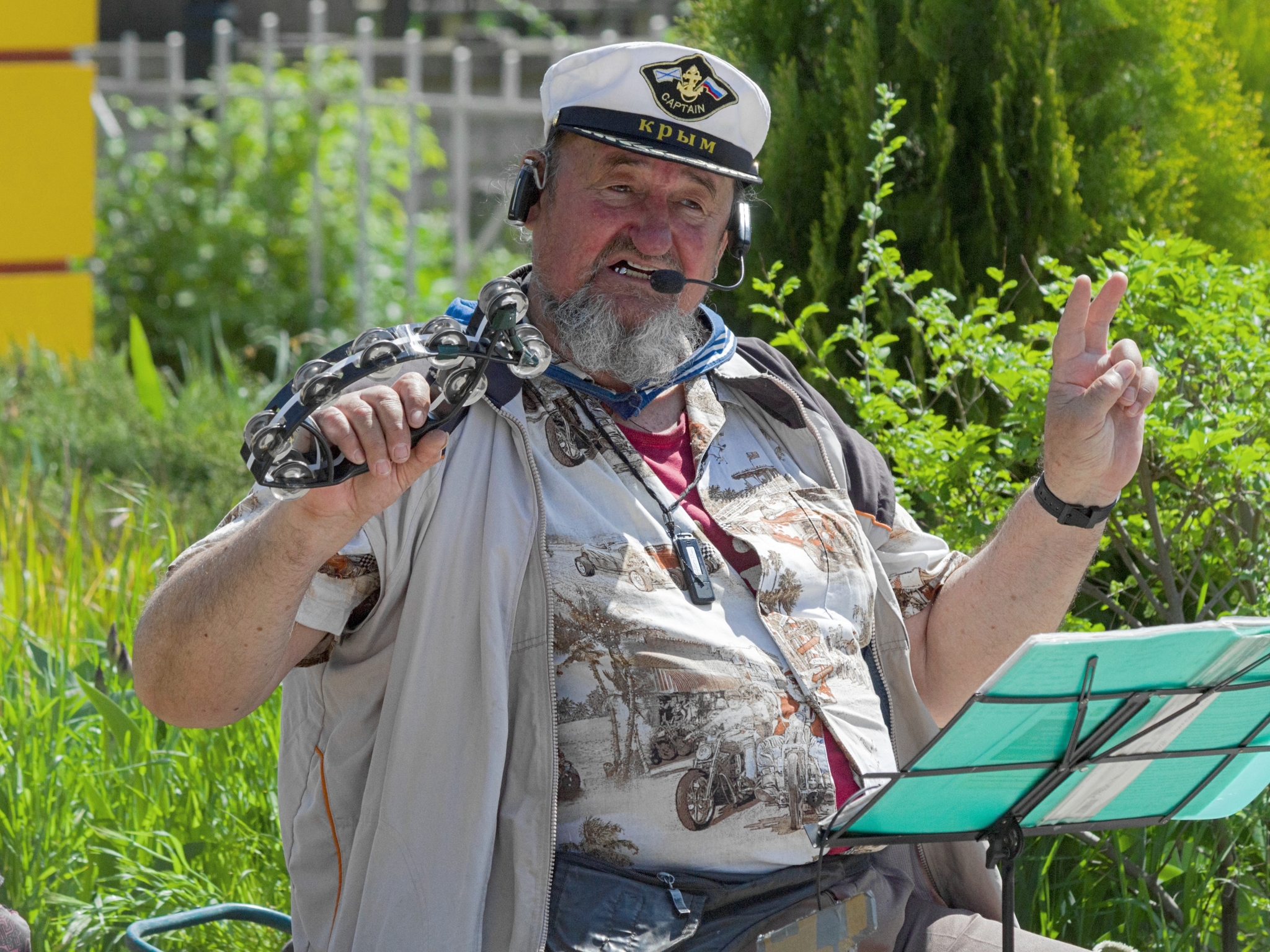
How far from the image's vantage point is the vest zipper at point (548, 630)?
2008mm

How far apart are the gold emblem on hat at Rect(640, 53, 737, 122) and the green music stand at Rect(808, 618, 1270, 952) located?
3.85ft

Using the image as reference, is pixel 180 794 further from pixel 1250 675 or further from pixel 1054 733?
pixel 1250 675

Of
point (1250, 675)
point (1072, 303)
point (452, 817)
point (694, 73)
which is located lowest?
point (452, 817)

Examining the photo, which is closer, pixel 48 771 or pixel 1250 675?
pixel 1250 675

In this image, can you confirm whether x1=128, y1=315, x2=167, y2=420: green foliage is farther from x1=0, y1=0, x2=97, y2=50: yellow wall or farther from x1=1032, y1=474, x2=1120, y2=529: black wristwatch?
x1=1032, y1=474, x2=1120, y2=529: black wristwatch

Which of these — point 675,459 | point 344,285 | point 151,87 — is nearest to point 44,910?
point 675,459

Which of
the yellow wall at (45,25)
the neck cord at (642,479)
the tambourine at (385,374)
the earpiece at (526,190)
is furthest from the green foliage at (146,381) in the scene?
the tambourine at (385,374)

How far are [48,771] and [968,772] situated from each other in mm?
1900

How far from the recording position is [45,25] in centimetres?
654

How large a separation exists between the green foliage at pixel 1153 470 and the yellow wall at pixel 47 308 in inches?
181

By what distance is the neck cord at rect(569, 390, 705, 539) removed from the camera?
229 centimetres

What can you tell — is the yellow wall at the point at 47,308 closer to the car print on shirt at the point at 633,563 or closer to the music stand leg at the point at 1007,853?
the car print on shirt at the point at 633,563

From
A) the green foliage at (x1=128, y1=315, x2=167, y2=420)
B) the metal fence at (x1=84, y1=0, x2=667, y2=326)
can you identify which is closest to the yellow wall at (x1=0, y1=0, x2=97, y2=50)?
the metal fence at (x1=84, y1=0, x2=667, y2=326)

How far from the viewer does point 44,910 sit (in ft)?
8.79
